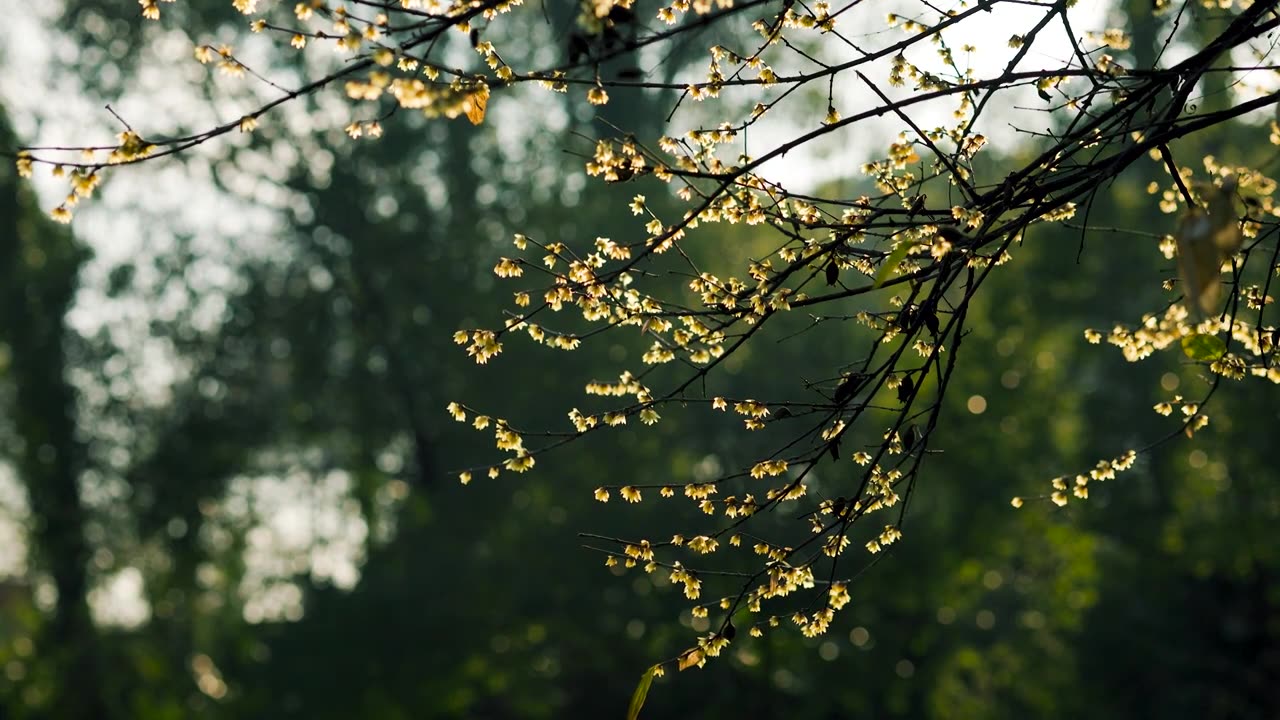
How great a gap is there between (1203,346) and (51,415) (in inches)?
573

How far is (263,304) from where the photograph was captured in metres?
14.1

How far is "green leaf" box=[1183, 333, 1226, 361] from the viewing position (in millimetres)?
3260

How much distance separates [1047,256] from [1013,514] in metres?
3.54

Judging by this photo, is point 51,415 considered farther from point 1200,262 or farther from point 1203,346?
point 1200,262

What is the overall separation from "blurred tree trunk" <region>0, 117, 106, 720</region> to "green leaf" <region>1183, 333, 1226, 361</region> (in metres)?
14.1

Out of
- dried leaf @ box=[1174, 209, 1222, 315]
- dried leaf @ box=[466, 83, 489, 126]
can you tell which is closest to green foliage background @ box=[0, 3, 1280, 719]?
dried leaf @ box=[466, 83, 489, 126]

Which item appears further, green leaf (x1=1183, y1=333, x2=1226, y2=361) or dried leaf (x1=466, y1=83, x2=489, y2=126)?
green leaf (x1=1183, y1=333, x2=1226, y2=361)

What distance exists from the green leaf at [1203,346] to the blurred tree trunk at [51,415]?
14.1 meters

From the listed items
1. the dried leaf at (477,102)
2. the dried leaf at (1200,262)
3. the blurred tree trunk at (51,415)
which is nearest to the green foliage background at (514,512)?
the blurred tree trunk at (51,415)

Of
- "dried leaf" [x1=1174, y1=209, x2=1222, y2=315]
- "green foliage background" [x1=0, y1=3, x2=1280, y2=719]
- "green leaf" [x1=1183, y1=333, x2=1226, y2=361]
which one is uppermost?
"green foliage background" [x1=0, y1=3, x2=1280, y2=719]

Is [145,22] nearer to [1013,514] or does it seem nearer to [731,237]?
[731,237]

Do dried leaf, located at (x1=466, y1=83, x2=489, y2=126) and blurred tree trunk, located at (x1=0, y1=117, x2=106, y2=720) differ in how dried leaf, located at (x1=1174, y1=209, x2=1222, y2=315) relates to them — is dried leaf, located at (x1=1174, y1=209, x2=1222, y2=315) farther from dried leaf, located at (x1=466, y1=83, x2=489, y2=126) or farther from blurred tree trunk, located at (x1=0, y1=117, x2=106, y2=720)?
blurred tree trunk, located at (x1=0, y1=117, x2=106, y2=720)

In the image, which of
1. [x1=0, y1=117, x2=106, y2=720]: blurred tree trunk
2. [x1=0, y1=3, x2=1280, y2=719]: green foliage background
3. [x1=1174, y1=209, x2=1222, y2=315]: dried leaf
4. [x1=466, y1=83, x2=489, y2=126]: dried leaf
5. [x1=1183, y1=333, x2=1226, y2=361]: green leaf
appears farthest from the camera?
[x1=0, y1=117, x2=106, y2=720]: blurred tree trunk

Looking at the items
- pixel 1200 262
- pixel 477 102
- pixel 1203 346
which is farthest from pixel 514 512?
pixel 1200 262
